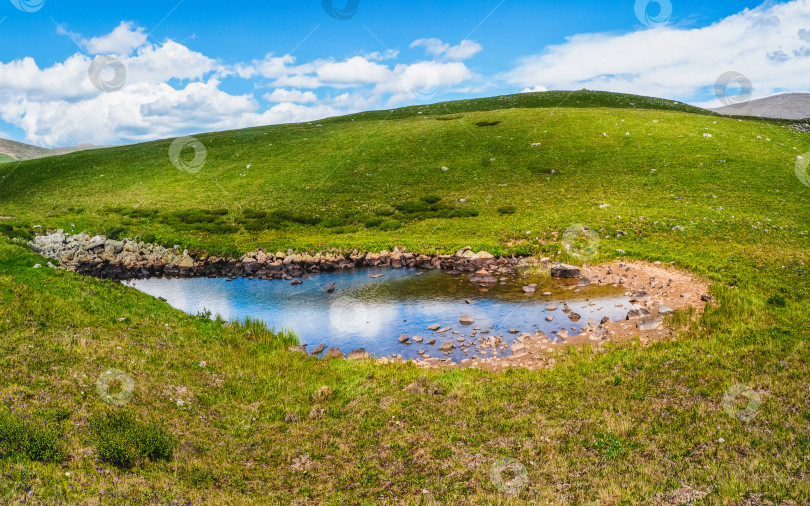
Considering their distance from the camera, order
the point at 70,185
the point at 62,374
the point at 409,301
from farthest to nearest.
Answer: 1. the point at 70,185
2. the point at 409,301
3. the point at 62,374

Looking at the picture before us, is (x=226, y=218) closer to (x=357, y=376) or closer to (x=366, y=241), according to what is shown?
(x=366, y=241)

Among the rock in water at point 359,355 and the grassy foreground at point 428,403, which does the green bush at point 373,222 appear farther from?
the rock in water at point 359,355

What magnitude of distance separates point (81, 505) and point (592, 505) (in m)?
10.1

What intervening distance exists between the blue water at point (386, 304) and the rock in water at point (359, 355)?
2.19 feet

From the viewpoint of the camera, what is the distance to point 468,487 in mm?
9672

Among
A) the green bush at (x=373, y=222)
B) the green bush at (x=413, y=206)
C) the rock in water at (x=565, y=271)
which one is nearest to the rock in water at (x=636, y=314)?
the rock in water at (x=565, y=271)

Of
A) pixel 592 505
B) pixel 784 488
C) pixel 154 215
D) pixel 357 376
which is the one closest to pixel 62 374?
pixel 357 376

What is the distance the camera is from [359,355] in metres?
19.3

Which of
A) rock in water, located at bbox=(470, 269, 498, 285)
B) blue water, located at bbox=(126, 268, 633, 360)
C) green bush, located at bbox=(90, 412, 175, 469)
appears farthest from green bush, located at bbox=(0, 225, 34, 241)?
rock in water, located at bbox=(470, 269, 498, 285)

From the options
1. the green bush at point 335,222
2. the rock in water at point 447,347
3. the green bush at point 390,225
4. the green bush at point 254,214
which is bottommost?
the rock in water at point 447,347

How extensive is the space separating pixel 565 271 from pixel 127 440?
25977 millimetres

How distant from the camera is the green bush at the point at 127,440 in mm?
10047

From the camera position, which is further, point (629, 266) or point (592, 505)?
point (629, 266)

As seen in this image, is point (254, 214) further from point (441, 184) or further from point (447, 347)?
point (447, 347)
